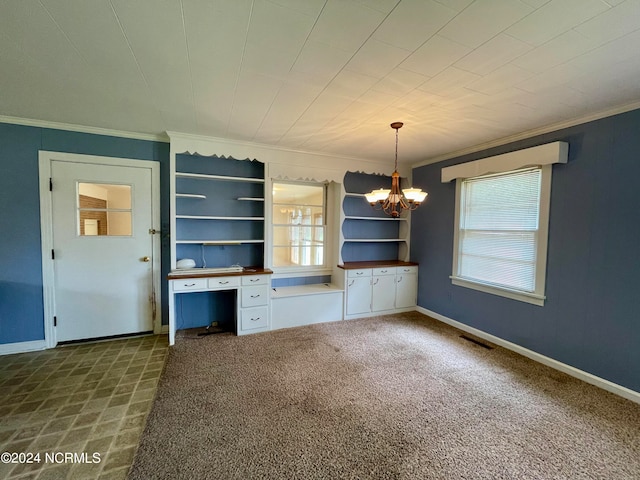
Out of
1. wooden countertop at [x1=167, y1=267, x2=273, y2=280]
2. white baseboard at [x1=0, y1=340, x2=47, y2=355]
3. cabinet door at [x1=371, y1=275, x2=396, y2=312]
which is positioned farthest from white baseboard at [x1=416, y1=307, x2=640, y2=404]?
white baseboard at [x1=0, y1=340, x2=47, y2=355]

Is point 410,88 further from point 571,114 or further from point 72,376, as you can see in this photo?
point 72,376

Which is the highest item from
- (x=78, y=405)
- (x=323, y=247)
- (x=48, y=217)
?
(x=48, y=217)

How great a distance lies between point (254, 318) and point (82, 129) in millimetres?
2994

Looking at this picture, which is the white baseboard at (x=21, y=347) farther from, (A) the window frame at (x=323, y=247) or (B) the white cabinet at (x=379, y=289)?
(B) the white cabinet at (x=379, y=289)

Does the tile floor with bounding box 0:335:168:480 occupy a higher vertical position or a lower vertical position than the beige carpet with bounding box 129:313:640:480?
lower

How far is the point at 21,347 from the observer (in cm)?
299

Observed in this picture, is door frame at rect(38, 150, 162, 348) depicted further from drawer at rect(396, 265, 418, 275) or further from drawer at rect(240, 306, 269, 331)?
drawer at rect(396, 265, 418, 275)

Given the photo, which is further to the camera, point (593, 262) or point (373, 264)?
point (373, 264)

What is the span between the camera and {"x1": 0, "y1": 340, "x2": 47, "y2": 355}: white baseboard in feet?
9.63

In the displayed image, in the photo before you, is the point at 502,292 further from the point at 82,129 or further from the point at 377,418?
the point at 82,129

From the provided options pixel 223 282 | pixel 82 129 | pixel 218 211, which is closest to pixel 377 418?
pixel 223 282

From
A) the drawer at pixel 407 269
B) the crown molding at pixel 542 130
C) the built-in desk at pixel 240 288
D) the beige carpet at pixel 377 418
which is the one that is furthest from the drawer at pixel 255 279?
the crown molding at pixel 542 130

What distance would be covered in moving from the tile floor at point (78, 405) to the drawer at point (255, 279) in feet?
3.83

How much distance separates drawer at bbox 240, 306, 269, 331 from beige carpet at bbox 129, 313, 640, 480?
0.37 meters
